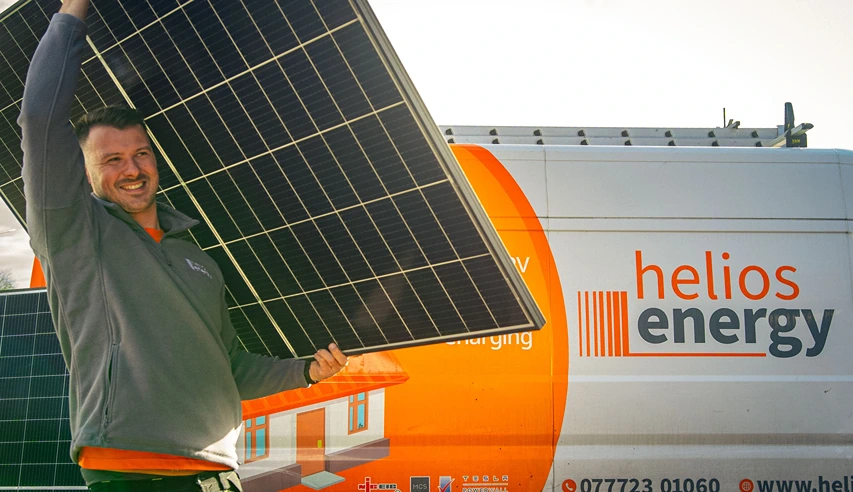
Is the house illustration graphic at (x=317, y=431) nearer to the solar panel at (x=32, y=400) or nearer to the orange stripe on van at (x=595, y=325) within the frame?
the solar panel at (x=32, y=400)

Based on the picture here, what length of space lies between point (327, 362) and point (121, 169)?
39.2 inches

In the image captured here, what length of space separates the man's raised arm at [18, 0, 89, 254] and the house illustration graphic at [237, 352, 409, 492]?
3280 mm

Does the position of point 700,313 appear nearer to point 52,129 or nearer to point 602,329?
point 602,329

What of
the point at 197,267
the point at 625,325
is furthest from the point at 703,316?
the point at 197,267

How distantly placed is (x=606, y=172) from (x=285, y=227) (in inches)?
144

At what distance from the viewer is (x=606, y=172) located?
19.5 ft

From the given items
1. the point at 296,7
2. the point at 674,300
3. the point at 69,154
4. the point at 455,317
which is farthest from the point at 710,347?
the point at 69,154

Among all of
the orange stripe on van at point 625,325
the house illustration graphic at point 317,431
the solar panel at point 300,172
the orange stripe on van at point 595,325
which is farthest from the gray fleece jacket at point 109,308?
the orange stripe on van at point 625,325

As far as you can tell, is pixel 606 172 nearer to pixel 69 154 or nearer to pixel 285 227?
pixel 285 227

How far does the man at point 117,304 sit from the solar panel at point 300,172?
311mm

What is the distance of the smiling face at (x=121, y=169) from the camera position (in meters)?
2.57

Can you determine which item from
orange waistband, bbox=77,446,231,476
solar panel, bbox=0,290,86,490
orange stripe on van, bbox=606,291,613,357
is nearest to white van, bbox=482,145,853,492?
orange stripe on van, bbox=606,291,613,357

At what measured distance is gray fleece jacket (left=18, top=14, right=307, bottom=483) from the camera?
225 centimetres

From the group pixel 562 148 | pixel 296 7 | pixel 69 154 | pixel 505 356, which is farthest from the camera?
pixel 562 148
